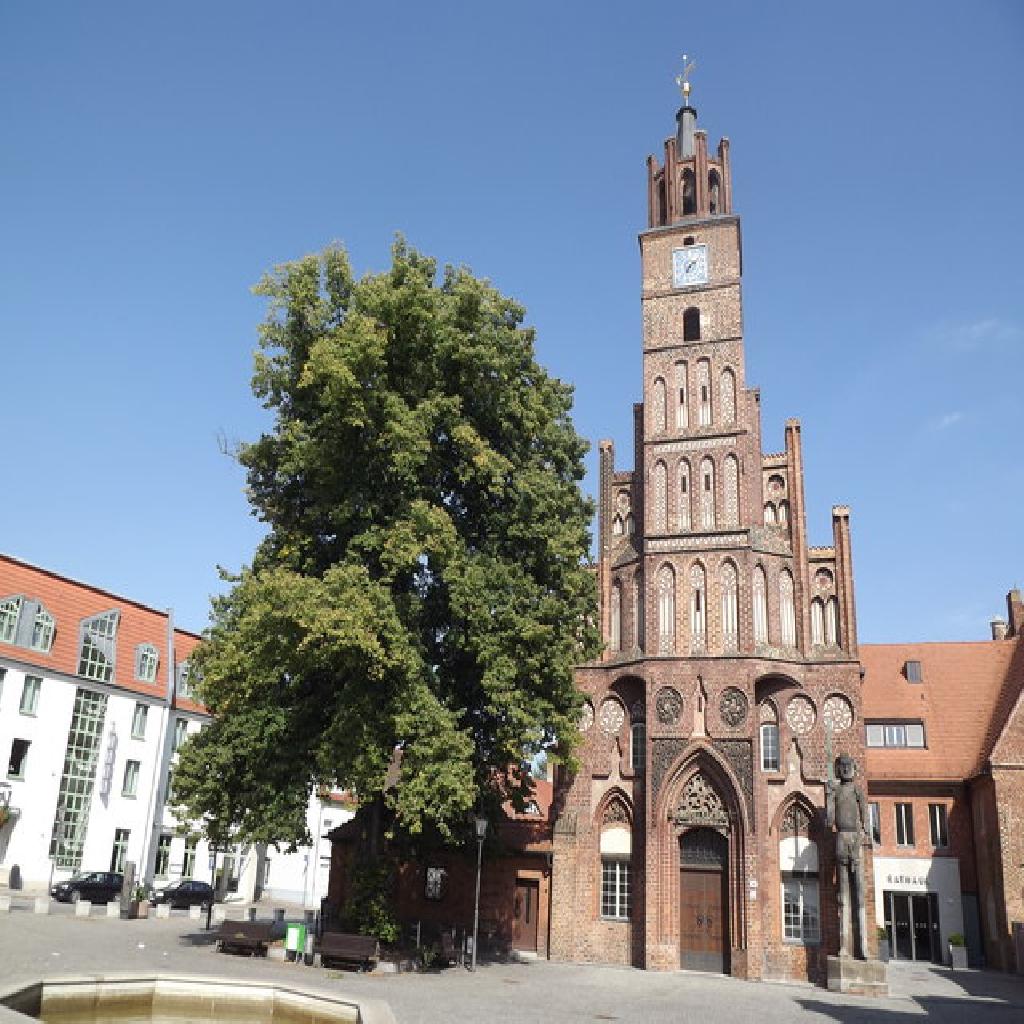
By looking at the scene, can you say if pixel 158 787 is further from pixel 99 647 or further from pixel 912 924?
pixel 912 924

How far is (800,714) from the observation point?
29.7 meters

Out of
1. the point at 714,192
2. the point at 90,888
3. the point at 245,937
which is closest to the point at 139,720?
the point at 90,888

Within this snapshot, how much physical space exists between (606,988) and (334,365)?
16076mm

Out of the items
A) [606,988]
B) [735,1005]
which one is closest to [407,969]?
[606,988]

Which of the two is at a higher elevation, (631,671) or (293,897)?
(631,671)

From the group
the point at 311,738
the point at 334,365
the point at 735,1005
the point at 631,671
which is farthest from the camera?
Result: the point at 631,671

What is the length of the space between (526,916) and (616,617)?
993 cm

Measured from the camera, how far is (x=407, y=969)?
22.8 m

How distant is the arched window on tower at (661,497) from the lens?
3222cm

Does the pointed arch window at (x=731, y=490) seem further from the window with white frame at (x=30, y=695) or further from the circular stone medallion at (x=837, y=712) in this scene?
the window with white frame at (x=30, y=695)

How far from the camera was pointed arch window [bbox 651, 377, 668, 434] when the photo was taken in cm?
3353

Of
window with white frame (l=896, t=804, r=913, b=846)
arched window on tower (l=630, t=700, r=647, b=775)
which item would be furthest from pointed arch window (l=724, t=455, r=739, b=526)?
window with white frame (l=896, t=804, r=913, b=846)

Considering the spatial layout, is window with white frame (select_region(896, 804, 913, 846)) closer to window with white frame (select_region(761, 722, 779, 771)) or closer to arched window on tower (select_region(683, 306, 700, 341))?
window with white frame (select_region(761, 722, 779, 771))

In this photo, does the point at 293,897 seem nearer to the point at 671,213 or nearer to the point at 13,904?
the point at 13,904
